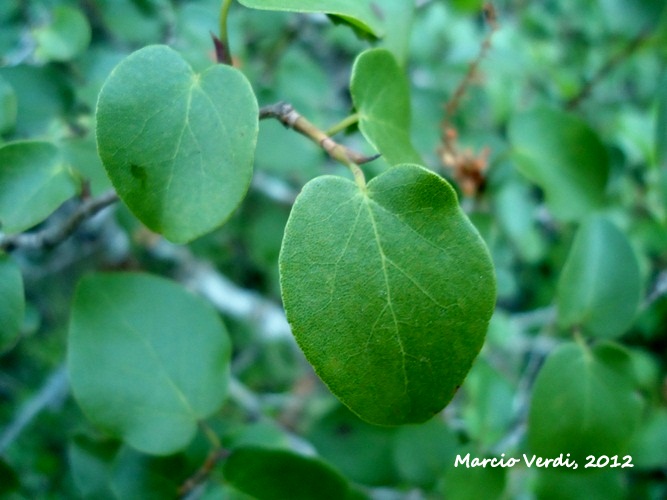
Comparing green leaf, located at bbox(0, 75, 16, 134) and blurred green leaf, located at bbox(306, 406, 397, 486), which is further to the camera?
blurred green leaf, located at bbox(306, 406, 397, 486)

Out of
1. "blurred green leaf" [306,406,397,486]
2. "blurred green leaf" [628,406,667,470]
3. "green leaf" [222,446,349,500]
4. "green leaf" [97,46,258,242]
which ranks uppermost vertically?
"green leaf" [97,46,258,242]

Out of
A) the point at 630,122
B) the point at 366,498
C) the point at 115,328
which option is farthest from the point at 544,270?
the point at 115,328

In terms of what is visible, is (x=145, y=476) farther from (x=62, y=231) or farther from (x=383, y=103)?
(x=383, y=103)

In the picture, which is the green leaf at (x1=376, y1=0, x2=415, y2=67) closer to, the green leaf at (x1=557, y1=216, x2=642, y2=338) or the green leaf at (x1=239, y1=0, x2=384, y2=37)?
the green leaf at (x1=239, y1=0, x2=384, y2=37)

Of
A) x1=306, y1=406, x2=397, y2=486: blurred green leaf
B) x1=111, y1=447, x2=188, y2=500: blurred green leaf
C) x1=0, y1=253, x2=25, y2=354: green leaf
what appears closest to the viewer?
x1=0, y1=253, x2=25, y2=354: green leaf

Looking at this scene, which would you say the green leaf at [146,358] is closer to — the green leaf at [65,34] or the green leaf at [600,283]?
the green leaf at [65,34]

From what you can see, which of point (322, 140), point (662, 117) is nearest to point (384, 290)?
point (322, 140)

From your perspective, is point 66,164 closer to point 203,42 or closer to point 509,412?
point 203,42

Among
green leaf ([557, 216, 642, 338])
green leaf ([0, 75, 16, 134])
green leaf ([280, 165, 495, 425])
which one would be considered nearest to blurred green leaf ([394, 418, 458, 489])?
green leaf ([557, 216, 642, 338])
